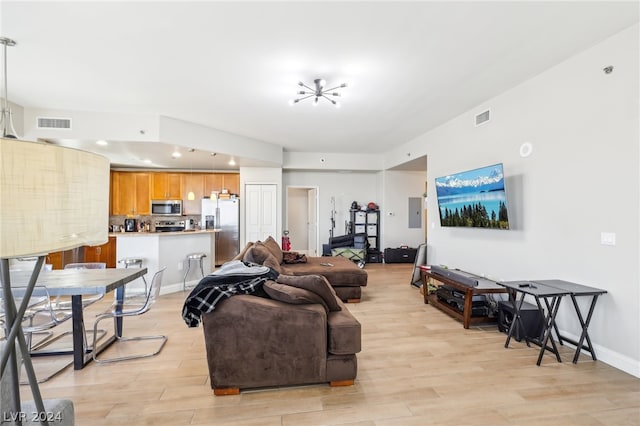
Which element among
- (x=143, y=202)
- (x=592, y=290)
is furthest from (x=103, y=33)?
(x=143, y=202)

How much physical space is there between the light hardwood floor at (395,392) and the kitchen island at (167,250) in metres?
2.06

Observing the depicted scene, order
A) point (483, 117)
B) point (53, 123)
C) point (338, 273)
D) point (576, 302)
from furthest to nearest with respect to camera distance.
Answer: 1. point (338, 273)
2. point (53, 123)
3. point (483, 117)
4. point (576, 302)

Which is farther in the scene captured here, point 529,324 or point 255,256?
point 255,256

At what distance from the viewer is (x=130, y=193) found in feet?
24.2

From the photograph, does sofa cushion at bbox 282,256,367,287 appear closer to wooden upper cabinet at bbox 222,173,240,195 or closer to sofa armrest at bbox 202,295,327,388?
sofa armrest at bbox 202,295,327,388

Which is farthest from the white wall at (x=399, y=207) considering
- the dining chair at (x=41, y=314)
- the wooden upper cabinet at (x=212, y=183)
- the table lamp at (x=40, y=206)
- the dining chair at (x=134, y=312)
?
the table lamp at (x=40, y=206)

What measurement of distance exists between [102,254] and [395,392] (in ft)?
22.4

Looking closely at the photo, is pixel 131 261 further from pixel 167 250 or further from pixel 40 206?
pixel 40 206

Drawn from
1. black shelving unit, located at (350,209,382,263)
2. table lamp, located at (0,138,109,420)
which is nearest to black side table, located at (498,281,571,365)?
table lamp, located at (0,138,109,420)

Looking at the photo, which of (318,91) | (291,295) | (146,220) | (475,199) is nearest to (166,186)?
(146,220)

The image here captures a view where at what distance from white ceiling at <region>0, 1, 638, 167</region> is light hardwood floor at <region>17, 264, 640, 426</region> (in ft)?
9.58

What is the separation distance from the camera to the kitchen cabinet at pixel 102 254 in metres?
6.42

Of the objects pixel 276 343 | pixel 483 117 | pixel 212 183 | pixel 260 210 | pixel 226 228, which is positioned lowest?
pixel 276 343

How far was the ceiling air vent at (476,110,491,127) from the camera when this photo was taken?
4.14m
